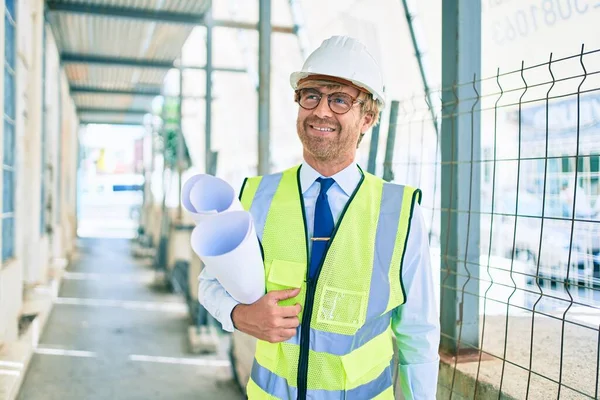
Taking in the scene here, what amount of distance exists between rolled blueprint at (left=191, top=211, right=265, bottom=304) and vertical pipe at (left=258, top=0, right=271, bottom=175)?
8.50 feet

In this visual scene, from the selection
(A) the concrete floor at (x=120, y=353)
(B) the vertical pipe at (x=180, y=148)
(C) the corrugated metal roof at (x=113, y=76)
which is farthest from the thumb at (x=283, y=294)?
(C) the corrugated metal roof at (x=113, y=76)

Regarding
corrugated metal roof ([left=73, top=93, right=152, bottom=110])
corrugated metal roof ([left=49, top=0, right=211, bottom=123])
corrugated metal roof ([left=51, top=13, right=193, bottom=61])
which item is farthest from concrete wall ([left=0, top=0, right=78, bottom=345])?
corrugated metal roof ([left=73, top=93, right=152, bottom=110])

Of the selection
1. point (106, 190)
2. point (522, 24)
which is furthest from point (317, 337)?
point (106, 190)

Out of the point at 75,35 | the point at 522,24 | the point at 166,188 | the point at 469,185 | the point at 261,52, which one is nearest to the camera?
the point at 469,185

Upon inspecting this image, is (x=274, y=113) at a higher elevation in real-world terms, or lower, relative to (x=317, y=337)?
higher

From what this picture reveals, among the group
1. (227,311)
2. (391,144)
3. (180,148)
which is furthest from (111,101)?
(227,311)

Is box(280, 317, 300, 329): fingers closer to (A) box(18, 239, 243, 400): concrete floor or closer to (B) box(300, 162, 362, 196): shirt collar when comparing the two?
(B) box(300, 162, 362, 196): shirt collar

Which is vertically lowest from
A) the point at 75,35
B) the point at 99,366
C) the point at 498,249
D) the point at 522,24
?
the point at 99,366

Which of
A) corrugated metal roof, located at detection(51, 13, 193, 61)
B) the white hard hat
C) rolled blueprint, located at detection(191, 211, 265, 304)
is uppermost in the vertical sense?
corrugated metal roof, located at detection(51, 13, 193, 61)

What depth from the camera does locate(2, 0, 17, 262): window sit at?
417 cm

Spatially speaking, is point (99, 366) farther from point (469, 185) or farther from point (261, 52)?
point (469, 185)

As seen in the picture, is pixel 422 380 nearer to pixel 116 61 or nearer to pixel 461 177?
pixel 461 177

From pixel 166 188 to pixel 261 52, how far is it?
28.5 ft

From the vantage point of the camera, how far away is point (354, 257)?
1.43 metres
